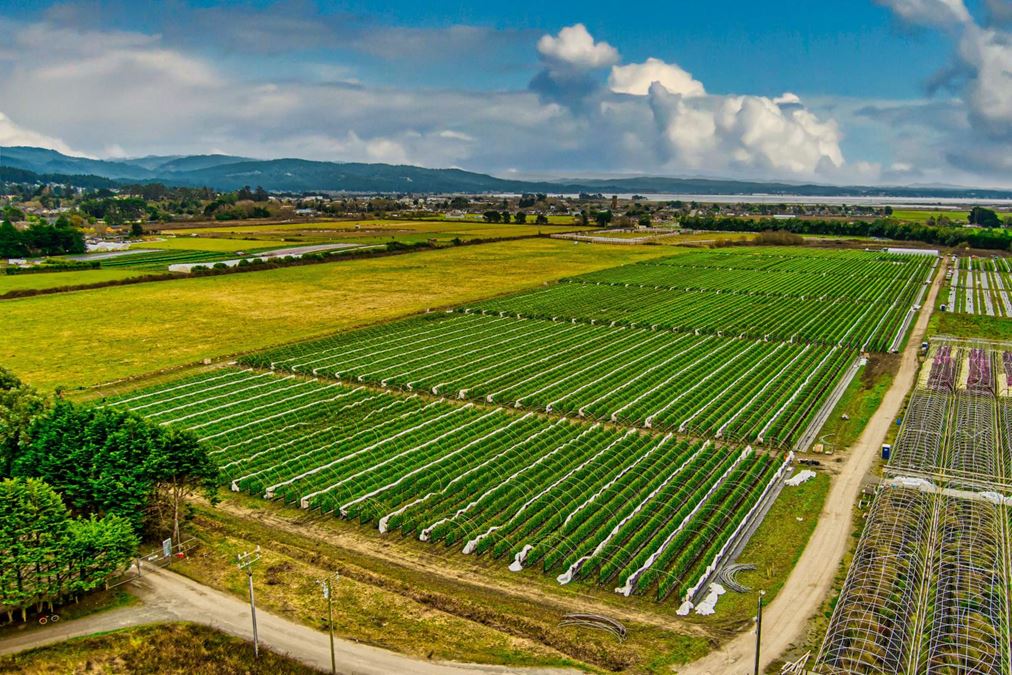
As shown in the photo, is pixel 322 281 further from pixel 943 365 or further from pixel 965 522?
pixel 965 522

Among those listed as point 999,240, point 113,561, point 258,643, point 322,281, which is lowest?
point 258,643

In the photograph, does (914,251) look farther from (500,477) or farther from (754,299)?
(500,477)

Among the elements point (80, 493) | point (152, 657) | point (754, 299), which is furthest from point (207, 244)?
point (152, 657)

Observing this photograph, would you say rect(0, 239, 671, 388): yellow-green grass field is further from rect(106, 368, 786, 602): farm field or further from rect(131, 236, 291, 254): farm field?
rect(131, 236, 291, 254): farm field

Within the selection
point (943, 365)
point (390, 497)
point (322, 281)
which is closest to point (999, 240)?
point (943, 365)

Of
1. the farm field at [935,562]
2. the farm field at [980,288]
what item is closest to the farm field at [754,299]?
the farm field at [980,288]
